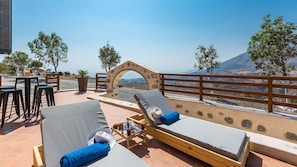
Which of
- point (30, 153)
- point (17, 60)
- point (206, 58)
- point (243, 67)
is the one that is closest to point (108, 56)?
point (206, 58)

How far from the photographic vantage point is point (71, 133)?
1.88 m

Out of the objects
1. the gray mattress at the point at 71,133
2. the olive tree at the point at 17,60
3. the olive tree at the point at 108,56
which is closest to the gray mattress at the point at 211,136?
the gray mattress at the point at 71,133

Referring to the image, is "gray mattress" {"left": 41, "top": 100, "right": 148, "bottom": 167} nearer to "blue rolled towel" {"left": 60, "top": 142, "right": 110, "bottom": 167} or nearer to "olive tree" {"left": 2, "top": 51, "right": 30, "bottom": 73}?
"blue rolled towel" {"left": 60, "top": 142, "right": 110, "bottom": 167}

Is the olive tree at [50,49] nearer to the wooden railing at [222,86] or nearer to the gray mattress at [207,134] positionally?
the wooden railing at [222,86]

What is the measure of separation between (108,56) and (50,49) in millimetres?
7010

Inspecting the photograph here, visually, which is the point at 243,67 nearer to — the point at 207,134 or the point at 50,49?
the point at 207,134

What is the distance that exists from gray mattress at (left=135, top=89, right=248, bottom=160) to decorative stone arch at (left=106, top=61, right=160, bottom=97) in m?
3.04

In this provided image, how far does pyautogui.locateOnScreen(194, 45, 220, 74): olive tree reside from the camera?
12445 mm

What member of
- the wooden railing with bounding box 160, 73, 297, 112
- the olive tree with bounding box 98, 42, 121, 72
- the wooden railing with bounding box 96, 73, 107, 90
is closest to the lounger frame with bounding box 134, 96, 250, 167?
the wooden railing with bounding box 160, 73, 297, 112

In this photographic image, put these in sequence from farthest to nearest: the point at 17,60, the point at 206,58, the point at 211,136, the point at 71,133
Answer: the point at 17,60 < the point at 206,58 < the point at 211,136 < the point at 71,133

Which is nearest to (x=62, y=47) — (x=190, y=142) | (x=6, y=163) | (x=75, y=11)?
(x=75, y=11)

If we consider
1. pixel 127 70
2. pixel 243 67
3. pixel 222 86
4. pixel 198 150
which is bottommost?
pixel 198 150

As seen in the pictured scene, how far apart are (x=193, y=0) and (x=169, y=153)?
8122 mm

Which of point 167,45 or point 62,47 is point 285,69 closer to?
point 167,45
